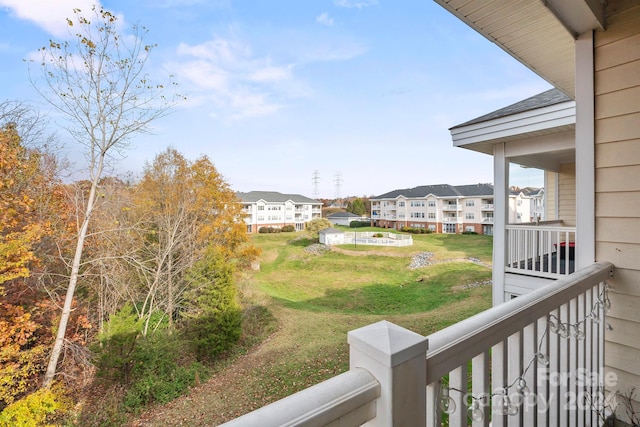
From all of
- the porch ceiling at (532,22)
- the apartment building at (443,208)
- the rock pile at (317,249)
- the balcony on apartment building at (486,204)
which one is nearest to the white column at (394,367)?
the porch ceiling at (532,22)

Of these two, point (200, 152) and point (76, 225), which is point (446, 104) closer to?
point (200, 152)

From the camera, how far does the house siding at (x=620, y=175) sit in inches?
57.6

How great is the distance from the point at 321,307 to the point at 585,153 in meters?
10.1

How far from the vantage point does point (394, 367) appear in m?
0.46

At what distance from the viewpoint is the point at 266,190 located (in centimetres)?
2958

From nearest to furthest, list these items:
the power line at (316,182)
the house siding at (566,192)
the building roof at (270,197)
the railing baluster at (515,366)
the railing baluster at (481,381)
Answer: the railing baluster at (481,381) < the railing baluster at (515,366) < the house siding at (566,192) < the building roof at (270,197) < the power line at (316,182)

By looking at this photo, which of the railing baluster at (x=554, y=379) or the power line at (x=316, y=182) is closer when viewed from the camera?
the railing baluster at (x=554, y=379)

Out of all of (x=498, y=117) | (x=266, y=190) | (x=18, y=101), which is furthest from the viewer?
(x=266, y=190)

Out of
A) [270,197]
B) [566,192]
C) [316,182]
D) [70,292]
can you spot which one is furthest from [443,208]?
[70,292]

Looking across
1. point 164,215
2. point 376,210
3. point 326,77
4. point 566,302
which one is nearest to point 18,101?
point 164,215

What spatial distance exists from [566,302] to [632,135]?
1.07 meters

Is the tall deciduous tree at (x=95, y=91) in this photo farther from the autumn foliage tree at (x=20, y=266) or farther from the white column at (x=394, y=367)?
the white column at (x=394, y=367)

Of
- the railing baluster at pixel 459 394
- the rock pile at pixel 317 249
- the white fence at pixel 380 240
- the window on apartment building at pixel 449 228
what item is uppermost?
the railing baluster at pixel 459 394

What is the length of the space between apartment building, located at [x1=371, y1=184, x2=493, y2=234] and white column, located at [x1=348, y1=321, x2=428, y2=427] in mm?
27339
